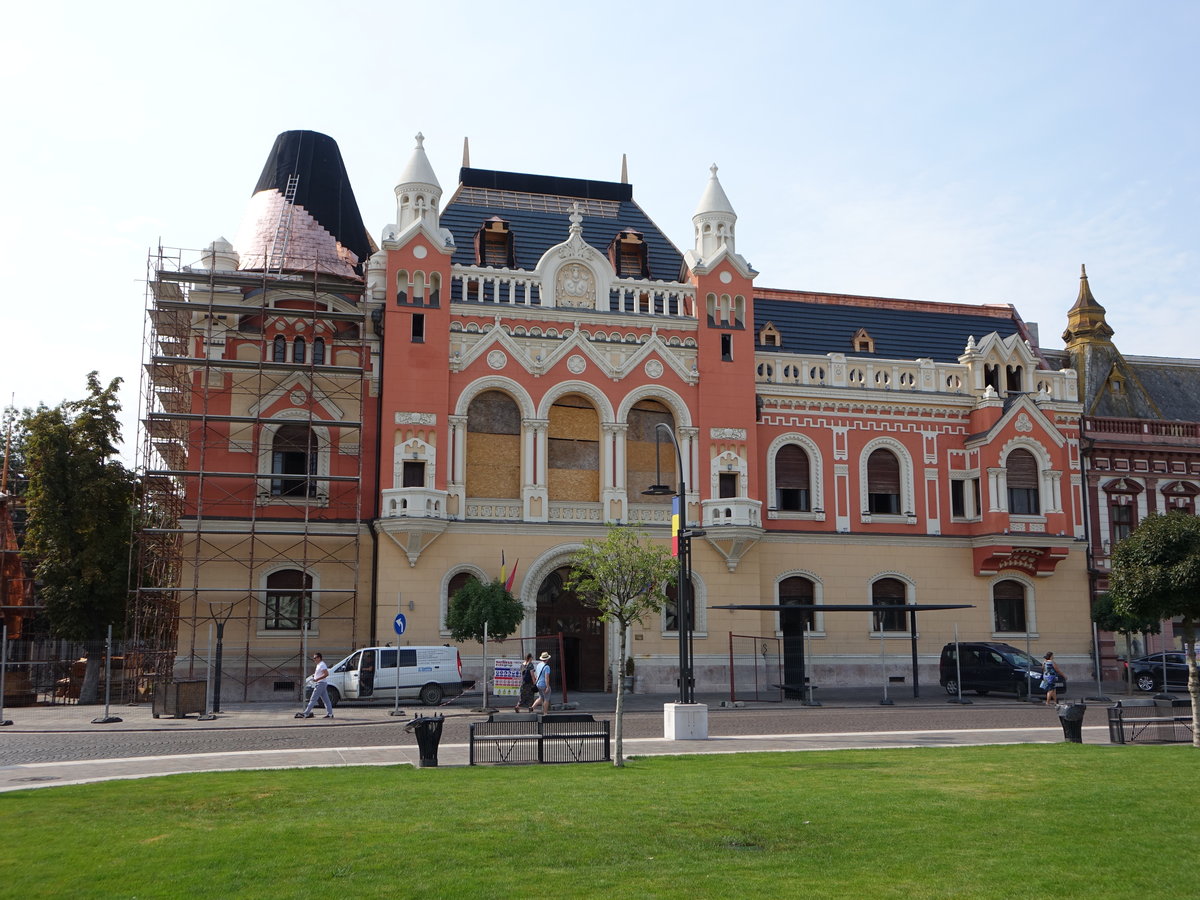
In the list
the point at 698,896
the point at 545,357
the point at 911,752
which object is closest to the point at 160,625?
the point at 545,357

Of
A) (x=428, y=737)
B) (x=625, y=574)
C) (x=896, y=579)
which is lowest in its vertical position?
(x=428, y=737)

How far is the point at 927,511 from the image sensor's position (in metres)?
40.7

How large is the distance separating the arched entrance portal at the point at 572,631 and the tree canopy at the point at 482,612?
152 inches

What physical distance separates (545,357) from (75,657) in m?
19.6

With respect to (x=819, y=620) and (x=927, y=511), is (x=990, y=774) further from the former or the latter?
(x=927, y=511)

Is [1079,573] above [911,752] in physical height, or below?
above

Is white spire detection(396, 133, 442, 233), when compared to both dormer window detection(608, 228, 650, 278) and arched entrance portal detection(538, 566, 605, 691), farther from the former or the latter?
arched entrance portal detection(538, 566, 605, 691)

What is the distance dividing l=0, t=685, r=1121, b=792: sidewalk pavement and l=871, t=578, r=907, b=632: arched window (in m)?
6.60

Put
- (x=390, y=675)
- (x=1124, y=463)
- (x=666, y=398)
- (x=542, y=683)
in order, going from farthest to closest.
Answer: (x=1124, y=463) → (x=666, y=398) → (x=390, y=675) → (x=542, y=683)

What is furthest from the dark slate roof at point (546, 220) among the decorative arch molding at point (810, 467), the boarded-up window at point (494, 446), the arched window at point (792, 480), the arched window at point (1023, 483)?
the arched window at point (1023, 483)

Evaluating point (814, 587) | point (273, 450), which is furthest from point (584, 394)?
point (814, 587)

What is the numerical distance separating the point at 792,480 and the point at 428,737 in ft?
80.4

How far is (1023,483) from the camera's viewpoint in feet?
133

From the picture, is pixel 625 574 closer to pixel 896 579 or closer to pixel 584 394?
pixel 584 394
